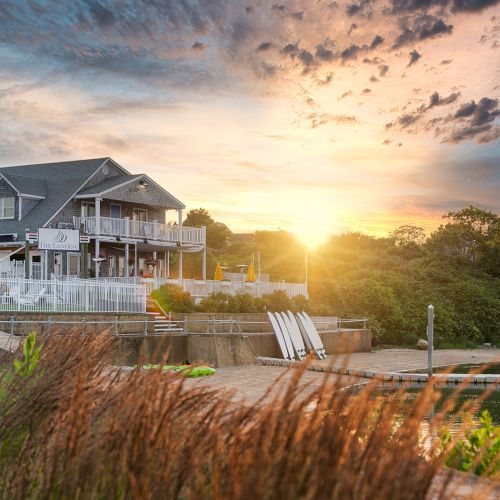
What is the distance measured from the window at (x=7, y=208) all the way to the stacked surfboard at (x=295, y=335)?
18.4 m

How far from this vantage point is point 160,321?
24.1 m

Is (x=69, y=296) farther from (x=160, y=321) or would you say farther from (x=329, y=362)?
(x=329, y=362)

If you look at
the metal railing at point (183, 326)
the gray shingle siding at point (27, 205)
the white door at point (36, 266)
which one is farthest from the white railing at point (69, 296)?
the gray shingle siding at point (27, 205)

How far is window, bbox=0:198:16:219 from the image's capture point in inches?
1576

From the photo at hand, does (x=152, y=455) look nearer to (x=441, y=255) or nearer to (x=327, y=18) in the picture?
(x=327, y=18)

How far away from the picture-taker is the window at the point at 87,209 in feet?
133

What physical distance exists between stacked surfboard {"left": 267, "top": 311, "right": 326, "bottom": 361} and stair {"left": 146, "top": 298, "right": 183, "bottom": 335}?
3028 mm

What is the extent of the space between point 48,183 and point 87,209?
2.92 m

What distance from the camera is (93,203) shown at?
41.1 m

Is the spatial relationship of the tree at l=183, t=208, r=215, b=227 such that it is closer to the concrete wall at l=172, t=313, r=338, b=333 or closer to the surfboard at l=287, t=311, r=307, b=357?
the concrete wall at l=172, t=313, r=338, b=333

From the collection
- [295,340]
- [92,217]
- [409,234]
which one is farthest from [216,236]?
[295,340]

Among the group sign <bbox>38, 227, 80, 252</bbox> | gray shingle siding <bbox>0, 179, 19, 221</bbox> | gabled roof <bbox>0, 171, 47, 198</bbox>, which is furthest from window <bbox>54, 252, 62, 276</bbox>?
sign <bbox>38, 227, 80, 252</bbox>

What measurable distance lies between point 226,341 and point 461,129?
579 inches

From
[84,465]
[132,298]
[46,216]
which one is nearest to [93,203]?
[46,216]
